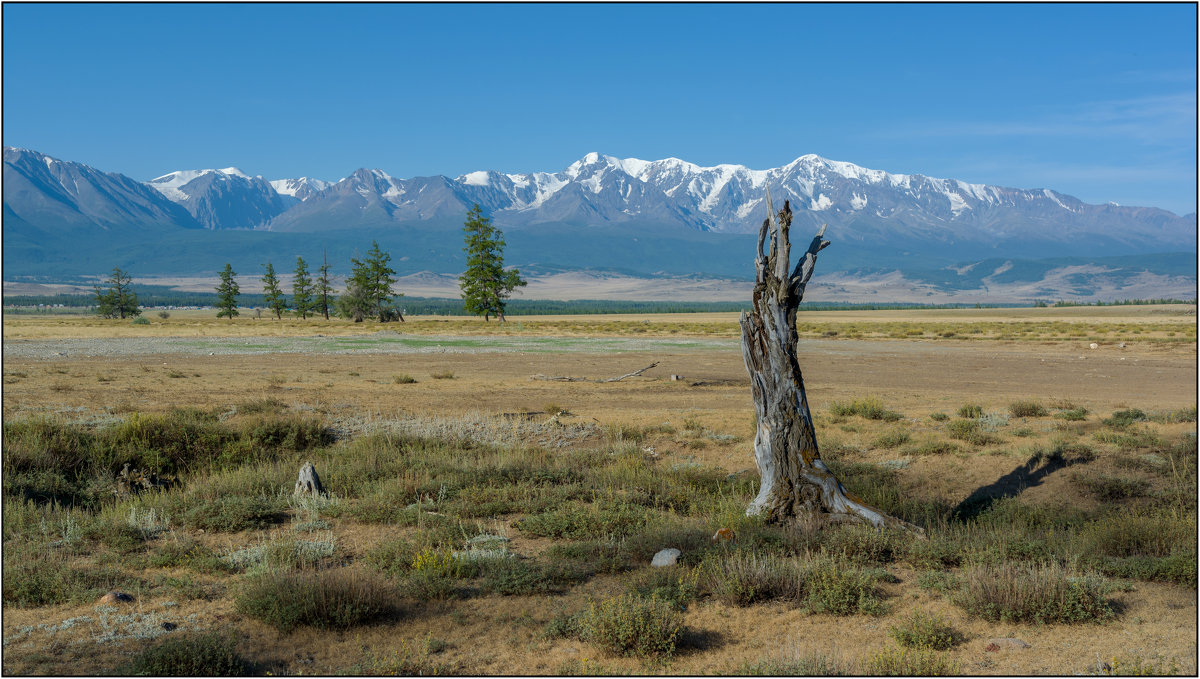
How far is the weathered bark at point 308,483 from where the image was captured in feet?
37.7

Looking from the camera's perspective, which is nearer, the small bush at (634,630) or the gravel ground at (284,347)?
the small bush at (634,630)

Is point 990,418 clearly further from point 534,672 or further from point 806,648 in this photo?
point 534,672

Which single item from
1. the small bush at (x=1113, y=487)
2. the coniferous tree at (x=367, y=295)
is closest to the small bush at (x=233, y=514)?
the small bush at (x=1113, y=487)

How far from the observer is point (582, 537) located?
980 cm

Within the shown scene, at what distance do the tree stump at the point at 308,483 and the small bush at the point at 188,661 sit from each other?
5298 mm

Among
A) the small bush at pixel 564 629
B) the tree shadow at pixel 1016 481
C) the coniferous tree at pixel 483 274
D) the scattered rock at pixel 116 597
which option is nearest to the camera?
the small bush at pixel 564 629

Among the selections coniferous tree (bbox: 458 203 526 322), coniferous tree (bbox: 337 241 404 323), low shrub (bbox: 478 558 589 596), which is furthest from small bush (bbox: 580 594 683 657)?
coniferous tree (bbox: 337 241 404 323)

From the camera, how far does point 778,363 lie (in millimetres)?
10273

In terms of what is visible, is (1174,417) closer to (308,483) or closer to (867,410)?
(867,410)

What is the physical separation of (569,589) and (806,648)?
263 centimetres

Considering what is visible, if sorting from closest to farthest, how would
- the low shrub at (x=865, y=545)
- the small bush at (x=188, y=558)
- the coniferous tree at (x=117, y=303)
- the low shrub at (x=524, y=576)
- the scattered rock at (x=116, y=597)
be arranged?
1. the scattered rock at (x=116, y=597)
2. the low shrub at (x=524, y=576)
3. the small bush at (x=188, y=558)
4. the low shrub at (x=865, y=545)
5. the coniferous tree at (x=117, y=303)

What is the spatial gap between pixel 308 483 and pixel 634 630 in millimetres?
6942

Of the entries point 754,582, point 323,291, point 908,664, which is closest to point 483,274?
point 323,291

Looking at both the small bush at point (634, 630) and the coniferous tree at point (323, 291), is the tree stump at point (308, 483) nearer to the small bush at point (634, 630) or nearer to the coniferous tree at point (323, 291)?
the small bush at point (634, 630)
